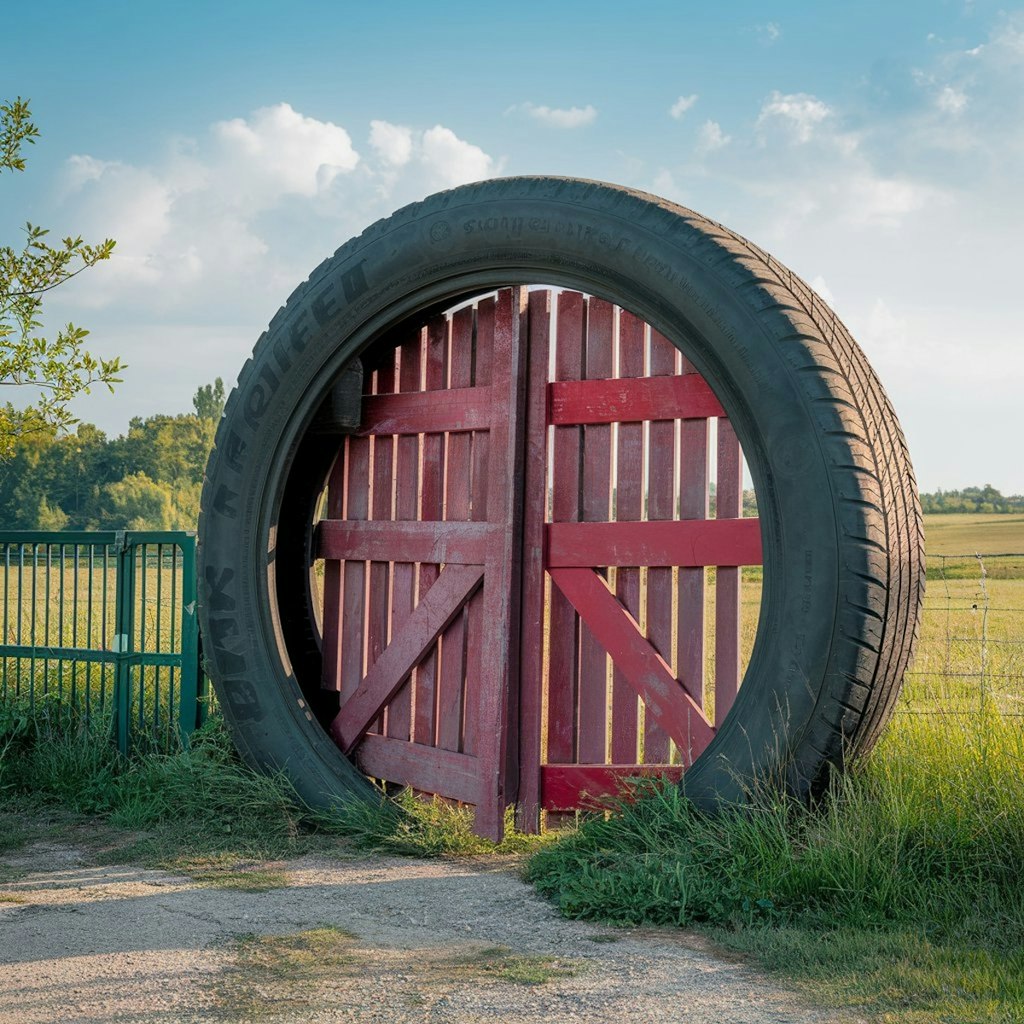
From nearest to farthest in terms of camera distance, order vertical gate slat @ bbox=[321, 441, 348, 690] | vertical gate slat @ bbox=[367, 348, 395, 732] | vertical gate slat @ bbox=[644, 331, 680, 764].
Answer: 1. vertical gate slat @ bbox=[644, 331, 680, 764]
2. vertical gate slat @ bbox=[367, 348, 395, 732]
3. vertical gate slat @ bbox=[321, 441, 348, 690]

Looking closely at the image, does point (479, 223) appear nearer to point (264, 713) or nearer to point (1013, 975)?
point (264, 713)

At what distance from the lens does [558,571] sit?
18.0ft

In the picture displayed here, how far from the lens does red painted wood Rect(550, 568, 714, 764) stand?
5098mm

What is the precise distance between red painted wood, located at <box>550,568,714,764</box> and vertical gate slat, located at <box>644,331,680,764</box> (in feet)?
0.22

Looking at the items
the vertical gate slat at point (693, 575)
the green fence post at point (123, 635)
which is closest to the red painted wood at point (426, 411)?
the vertical gate slat at point (693, 575)

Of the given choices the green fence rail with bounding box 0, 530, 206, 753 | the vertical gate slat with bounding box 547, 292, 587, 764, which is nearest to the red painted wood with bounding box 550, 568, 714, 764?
the vertical gate slat with bounding box 547, 292, 587, 764

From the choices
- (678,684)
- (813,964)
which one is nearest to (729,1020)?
(813,964)

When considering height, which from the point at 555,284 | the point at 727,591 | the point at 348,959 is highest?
the point at 555,284

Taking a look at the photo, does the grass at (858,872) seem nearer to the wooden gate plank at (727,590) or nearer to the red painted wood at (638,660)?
the red painted wood at (638,660)

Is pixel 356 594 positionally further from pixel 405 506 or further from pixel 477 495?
pixel 477 495

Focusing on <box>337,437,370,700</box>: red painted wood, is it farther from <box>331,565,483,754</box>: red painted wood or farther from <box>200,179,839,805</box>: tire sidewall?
<box>200,179,839,805</box>: tire sidewall

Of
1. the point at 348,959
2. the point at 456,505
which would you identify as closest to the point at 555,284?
the point at 456,505

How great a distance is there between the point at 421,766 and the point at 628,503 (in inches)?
72.7

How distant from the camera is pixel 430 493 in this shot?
6.08 metres
